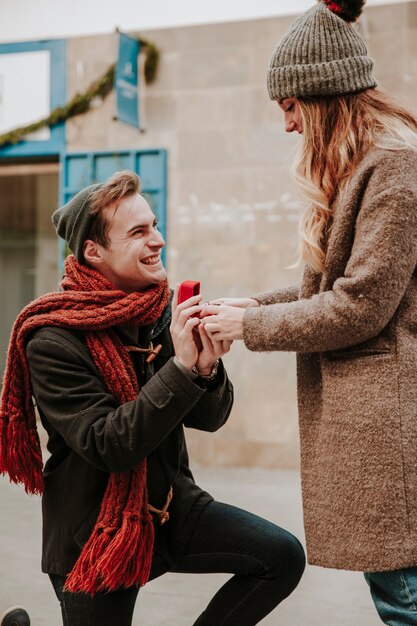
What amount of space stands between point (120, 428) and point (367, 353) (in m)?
0.65

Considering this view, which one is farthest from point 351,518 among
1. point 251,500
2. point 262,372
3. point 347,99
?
point 262,372

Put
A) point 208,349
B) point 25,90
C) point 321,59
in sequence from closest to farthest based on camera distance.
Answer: point 321,59
point 208,349
point 25,90

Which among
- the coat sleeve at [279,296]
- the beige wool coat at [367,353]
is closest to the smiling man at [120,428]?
the coat sleeve at [279,296]

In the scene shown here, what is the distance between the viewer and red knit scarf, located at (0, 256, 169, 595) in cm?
239

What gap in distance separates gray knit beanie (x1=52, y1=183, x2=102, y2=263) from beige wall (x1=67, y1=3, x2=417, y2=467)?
201 inches

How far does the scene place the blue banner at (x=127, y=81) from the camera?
26.2 feet

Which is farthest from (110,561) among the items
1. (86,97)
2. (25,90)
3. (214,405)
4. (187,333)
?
(25,90)

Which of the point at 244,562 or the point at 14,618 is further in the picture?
the point at 14,618

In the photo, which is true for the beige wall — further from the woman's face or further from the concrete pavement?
the woman's face

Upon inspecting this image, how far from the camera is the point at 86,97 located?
8227mm

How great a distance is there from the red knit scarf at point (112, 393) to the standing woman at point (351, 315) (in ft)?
1.10

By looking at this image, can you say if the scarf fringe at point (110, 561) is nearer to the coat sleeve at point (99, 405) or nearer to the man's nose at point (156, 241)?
the coat sleeve at point (99, 405)

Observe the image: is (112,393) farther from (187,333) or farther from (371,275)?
(371,275)

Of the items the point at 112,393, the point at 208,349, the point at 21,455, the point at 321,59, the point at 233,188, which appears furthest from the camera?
the point at 233,188
